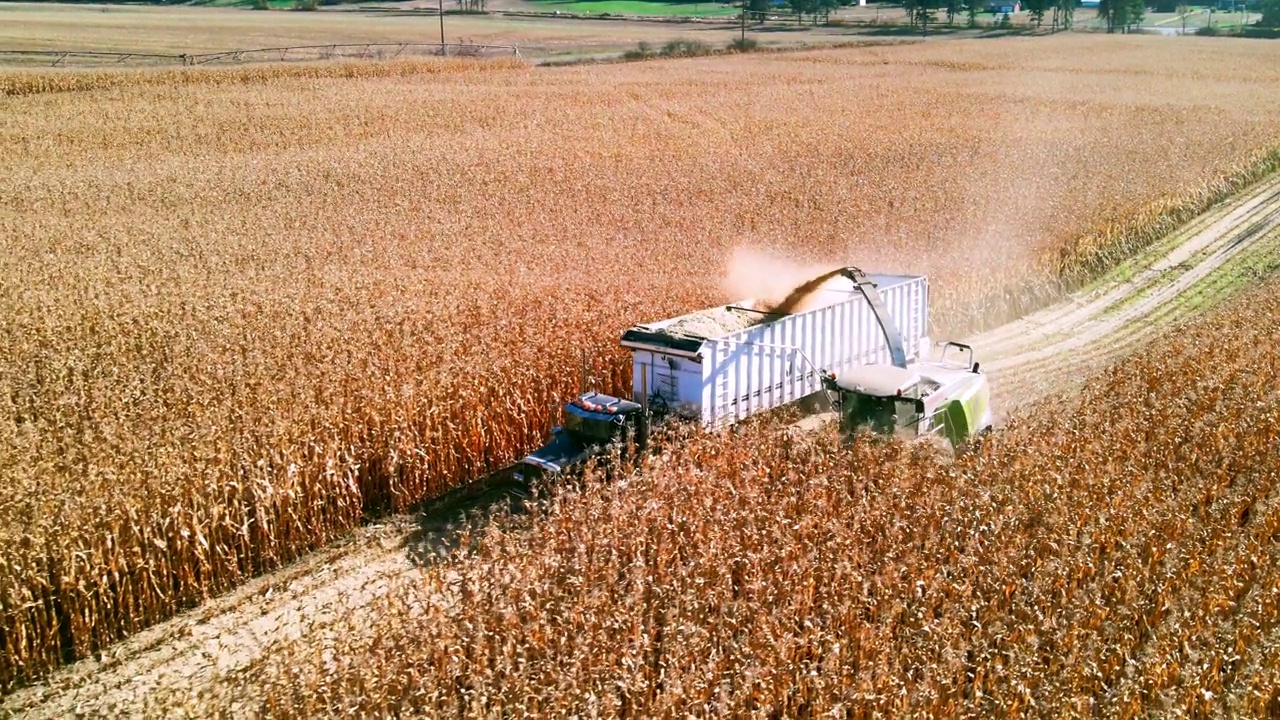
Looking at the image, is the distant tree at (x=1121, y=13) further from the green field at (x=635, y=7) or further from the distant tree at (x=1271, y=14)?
the green field at (x=635, y=7)

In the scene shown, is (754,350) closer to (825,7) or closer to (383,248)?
(383,248)

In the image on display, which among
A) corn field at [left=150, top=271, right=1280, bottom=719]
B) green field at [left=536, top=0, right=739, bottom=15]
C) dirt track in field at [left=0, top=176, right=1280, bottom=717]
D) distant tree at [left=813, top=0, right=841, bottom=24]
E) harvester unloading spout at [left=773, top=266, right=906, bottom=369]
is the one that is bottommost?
dirt track in field at [left=0, top=176, right=1280, bottom=717]

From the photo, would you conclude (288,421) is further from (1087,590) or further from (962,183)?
(962,183)

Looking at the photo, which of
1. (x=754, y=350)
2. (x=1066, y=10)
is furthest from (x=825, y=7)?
A: (x=754, y=350)

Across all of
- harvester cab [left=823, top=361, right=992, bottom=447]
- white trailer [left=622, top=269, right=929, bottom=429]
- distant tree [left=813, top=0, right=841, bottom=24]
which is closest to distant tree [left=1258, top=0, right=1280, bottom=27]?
distant tree [left=813, top=0, right=841, bottom=24]

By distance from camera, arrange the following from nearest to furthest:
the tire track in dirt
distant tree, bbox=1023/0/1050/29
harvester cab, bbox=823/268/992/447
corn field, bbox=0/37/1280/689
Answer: corn field, bbox=0/37/1280/689 → harvester cab, bbox=823/268/992/447 → the tire track in dirt → distant tree, bbox=1023/0/1050/29

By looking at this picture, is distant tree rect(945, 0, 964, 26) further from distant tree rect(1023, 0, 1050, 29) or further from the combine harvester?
the combine harvester
